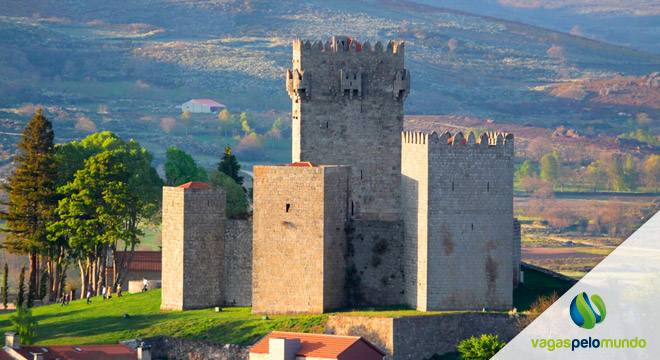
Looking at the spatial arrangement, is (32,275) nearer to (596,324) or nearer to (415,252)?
(415,252)

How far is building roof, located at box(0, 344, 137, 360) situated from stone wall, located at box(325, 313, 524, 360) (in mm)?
7940

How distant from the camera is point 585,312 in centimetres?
5634

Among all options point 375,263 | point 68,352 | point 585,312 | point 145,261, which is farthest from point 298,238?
point 145,261

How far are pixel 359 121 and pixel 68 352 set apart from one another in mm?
16255

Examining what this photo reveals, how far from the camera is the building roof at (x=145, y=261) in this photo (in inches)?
3248

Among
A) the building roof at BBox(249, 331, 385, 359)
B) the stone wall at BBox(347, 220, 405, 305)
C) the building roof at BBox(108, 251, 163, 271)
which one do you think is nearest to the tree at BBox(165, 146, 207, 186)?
Answer: the building roof at BBox(108, 251, 163, 271)

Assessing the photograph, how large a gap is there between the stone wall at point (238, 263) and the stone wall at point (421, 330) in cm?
621

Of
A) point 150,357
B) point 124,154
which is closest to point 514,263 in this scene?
point 150,357

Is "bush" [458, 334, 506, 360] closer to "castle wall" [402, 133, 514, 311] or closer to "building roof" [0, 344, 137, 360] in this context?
"castle wall" [402, 133, 514, 311]

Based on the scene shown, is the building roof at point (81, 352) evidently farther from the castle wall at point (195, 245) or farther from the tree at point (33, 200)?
the tree at point (33, 200)

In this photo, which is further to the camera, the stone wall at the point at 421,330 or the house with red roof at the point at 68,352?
the house with red roof at the point at 68,352

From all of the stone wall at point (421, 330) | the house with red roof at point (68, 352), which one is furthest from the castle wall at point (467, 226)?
the house with red roof at point (68, 352)

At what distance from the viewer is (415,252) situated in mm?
58906

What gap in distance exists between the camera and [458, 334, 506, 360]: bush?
54531mm
